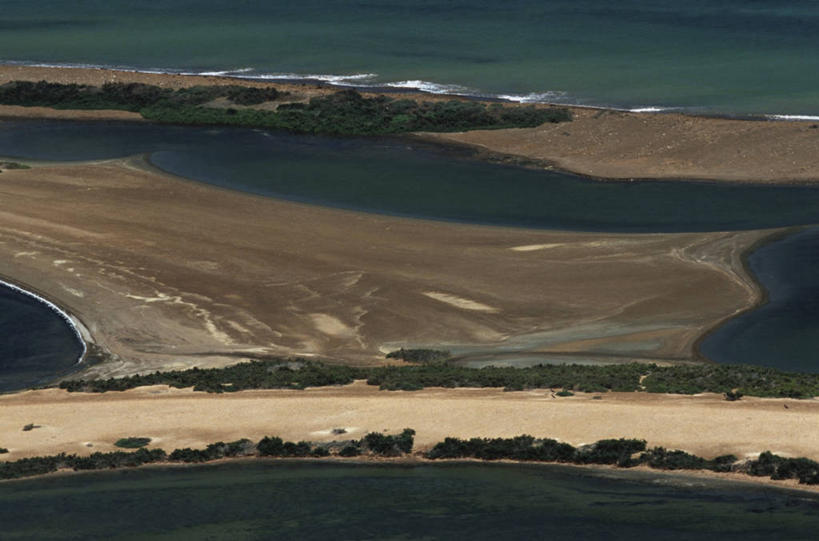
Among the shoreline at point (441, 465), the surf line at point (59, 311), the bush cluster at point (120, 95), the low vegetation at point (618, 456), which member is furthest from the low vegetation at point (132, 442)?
the bush cluster at point (120, 95)

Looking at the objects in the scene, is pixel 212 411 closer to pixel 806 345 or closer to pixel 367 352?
pixel 367 352

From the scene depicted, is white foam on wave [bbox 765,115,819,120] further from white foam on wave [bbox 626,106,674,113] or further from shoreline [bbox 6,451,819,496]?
shoreline [bbox 6,451,819,496]

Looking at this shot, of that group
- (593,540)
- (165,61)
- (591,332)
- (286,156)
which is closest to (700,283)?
(591,332)

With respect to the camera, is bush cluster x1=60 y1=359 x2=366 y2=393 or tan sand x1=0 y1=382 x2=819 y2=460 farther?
bush cluster x1=60 y1=359 x2=366 y2=393

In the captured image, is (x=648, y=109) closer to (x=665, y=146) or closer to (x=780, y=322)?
(x=665, y=146)

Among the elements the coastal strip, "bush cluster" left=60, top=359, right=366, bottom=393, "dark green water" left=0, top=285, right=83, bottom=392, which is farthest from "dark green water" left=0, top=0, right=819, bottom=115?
the coastal strip
